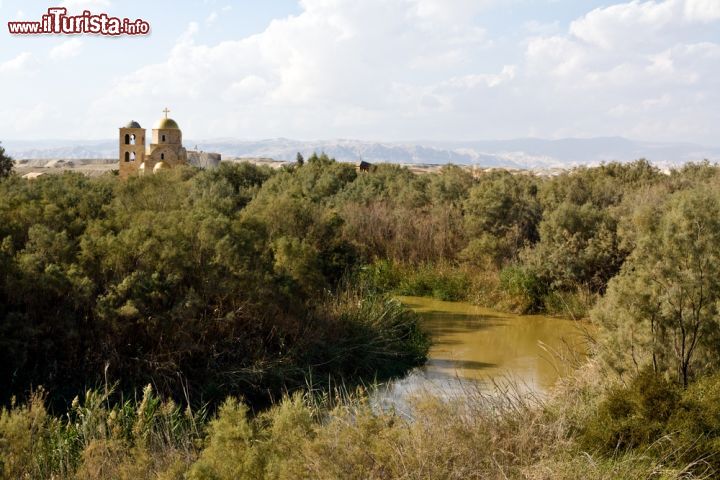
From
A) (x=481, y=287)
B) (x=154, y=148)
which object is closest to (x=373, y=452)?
(x=481, y=287)

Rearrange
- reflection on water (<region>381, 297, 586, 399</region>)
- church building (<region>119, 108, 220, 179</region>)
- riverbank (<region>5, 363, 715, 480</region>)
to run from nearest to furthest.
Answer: riverbank (<region>5, 363, 715, 480</region>)
reflection on water (<region>381, 297, 586, 399</region>)
church building (<region>119, 108, 220, 179</region>)

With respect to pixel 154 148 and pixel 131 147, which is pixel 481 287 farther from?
pixel 131 147

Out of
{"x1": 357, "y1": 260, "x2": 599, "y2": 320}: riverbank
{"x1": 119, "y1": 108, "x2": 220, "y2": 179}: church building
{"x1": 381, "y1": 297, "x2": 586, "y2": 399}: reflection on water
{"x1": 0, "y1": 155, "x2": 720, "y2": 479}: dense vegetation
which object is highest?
{"x1": 119, "y1": 108, "x2": 220, "y2": 179}: church building

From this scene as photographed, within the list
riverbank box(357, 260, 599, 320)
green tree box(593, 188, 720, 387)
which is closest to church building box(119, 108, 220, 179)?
riverbank box(357, 260, 599, 320)

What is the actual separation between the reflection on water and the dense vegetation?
531mm

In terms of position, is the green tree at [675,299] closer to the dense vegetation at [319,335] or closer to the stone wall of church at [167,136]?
the dense vegetation at [319,335]

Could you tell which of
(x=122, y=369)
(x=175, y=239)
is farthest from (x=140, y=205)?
(x=122, y=369)

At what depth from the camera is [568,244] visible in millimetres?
16297

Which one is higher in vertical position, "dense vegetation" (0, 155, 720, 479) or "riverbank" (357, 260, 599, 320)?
"dense vegetation" (0, 155, 720, 479)

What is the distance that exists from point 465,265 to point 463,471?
45.2ft

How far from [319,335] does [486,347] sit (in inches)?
156

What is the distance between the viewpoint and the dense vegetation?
17.6ft

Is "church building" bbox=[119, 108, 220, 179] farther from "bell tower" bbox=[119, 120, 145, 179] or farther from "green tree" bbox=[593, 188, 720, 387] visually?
"green tree" bbox=[593, 188, 720, 387]

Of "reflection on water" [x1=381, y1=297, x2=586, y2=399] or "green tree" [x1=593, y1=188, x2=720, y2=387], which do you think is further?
"reflection on water" [x1=381, y1=297, x2=586, y2=399]
